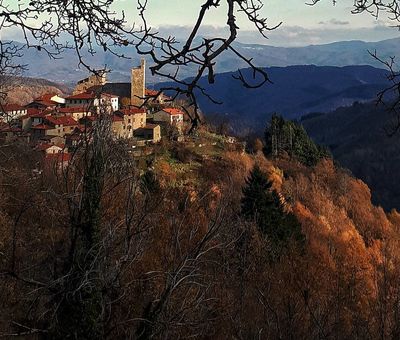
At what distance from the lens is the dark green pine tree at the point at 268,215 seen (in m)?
17.2

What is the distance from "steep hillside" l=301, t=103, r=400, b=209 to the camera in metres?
70.0

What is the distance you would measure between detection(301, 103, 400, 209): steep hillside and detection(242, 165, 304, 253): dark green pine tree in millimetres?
39681

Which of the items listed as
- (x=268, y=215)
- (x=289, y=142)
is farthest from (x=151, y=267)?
(x=289, y=142)

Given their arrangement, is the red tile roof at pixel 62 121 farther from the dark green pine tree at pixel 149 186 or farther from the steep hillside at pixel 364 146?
the steep hillside at pixel 364 146

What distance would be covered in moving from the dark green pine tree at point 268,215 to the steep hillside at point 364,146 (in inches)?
1562

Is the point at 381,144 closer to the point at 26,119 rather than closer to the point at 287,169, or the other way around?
the point at 287,169

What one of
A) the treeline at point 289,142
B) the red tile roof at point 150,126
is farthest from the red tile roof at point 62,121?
the treeline at point 289,142

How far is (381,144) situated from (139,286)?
86.6 metres

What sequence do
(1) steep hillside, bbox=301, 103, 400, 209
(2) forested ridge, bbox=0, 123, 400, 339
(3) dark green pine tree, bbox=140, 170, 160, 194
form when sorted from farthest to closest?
(1) steep hillside, bbox=301, 103, 400, 209
(3) dark green pine tree, bbox=140, 170, 160, 194
(2) forested ridge, bbox=0, 123, 400, 339

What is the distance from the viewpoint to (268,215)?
17.9 m

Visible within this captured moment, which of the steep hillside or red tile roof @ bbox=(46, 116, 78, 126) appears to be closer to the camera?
red tile roof @ bbox=(46, 116, 78, 126)

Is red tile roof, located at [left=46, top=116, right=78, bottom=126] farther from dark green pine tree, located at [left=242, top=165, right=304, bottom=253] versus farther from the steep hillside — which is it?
the steep hillside

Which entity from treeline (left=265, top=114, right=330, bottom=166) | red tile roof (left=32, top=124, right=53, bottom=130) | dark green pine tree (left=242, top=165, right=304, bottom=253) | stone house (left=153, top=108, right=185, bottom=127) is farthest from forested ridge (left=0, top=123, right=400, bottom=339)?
treeline (left=265, top=114, right=330, bottom=166)

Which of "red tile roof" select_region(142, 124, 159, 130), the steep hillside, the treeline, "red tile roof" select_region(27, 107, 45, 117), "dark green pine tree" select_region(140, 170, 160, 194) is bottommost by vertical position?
the steep hillside
